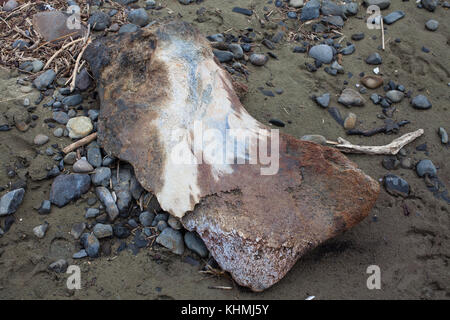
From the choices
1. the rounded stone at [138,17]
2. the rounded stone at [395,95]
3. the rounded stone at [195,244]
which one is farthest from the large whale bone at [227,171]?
the rounded stone at [395,95]

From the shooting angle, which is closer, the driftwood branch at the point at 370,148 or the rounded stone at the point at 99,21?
the driftwood branch at the point at 370,148

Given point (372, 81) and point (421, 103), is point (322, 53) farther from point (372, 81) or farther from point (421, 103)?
point (421, 103)

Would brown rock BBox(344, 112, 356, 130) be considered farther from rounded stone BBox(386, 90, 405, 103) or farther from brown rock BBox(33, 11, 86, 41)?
brown rock BBox(33, 11, 86, 41)

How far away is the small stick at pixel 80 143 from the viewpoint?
9.91ft

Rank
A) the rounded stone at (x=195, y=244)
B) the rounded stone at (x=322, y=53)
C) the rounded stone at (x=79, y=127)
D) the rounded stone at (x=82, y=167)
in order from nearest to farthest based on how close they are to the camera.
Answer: the rounded stone at (x=195, y=244) < the rounded stone at (x=82, y=167) < the rounded stone at (x=79, y=127) < the rounded stone at (x=322, y=53)

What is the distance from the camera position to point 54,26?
3891mm

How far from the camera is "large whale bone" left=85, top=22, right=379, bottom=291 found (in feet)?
7.93

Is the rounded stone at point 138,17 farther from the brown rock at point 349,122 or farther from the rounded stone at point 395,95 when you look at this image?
the rounded stone at point 395,95

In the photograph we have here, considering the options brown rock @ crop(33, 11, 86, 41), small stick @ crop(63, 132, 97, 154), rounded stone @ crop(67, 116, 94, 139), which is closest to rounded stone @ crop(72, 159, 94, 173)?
small stick @ crop(63, 132, 97, 154)

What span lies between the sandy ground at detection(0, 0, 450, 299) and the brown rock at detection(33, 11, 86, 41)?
0.58 m

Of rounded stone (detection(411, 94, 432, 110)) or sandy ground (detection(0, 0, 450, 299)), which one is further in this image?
rounded stone (detection(411, 94, 432, 110))

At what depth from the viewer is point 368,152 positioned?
10.7ft

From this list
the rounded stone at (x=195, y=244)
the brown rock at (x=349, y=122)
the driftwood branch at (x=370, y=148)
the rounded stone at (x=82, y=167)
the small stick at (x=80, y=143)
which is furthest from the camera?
the brown rock at (x=349, y=122)

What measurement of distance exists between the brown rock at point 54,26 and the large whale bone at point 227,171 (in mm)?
1390
